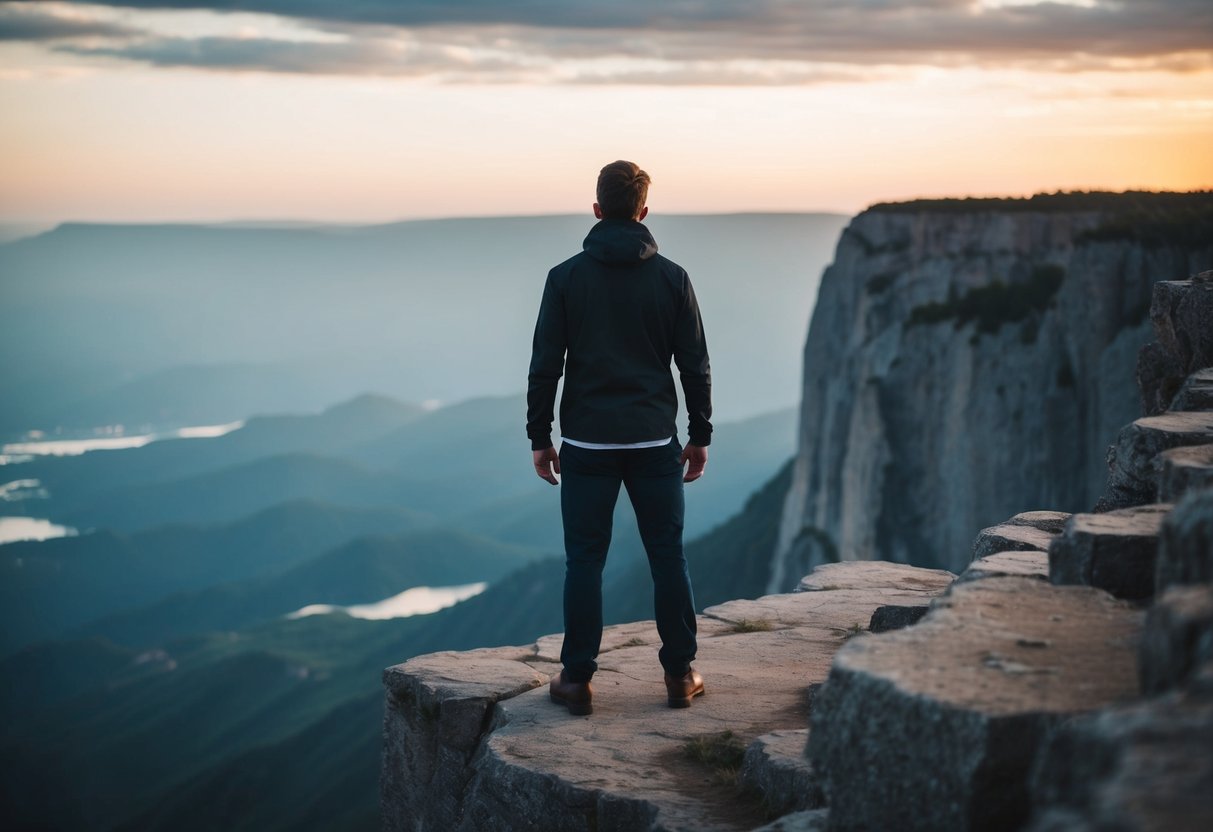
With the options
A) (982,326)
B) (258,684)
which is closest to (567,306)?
(982,326)

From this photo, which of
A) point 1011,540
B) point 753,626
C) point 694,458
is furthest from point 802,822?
point 753,626

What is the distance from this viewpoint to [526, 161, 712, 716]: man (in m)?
6.81

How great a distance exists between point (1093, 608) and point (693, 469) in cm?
264

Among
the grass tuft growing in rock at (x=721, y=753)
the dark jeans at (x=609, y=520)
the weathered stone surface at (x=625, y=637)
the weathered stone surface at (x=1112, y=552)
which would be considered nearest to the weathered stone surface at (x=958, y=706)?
the weathered stone surface at (x=1112, y=552)

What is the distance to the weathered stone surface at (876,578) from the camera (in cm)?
1138

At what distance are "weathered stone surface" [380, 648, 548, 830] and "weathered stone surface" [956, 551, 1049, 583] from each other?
3.37 metres

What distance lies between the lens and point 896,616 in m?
8.33

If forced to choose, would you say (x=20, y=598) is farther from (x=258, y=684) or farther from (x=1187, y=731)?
(x=1187, y=731)

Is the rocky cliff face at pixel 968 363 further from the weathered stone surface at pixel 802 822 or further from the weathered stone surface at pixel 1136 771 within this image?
the weathered stone surface at pixel 1136 771

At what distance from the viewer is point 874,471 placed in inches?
1571

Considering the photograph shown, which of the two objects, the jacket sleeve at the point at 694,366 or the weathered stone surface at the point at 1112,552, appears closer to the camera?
the weathered stone surface at the point at 1112,552

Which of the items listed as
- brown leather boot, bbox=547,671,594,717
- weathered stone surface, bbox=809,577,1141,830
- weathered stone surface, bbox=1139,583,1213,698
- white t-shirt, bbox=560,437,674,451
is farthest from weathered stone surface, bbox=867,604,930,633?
weathered stone surface, bbox=1139,583,1213,698

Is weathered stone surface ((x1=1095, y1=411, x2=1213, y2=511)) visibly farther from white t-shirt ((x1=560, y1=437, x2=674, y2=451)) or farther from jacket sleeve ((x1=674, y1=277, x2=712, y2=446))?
white t-shirt ((x1=560, y1=437, x2=674, y2=451))

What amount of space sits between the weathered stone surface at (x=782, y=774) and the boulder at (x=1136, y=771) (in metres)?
2.31
